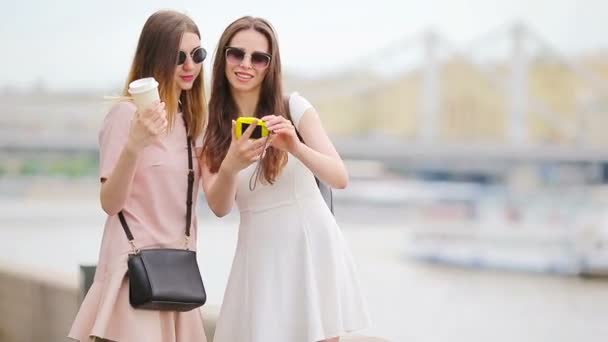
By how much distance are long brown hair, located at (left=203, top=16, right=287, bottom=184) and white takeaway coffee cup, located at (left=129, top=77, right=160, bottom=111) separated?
5.9 inches

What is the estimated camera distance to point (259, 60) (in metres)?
1.18

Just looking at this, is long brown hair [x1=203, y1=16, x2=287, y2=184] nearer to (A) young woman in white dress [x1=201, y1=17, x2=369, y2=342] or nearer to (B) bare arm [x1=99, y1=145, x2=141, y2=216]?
(A) young woman in white dress [x1=201, y1=17, x2=369, y2=342]

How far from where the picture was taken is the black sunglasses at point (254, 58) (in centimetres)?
118

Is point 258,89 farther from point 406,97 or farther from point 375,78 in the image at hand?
point 406,97

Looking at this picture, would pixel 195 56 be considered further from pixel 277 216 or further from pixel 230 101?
pixel 277 216

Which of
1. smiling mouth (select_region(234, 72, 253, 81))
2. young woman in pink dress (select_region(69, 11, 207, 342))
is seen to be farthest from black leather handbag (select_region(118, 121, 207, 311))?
smiling mouth (select_region(234, 72, 253, 81))

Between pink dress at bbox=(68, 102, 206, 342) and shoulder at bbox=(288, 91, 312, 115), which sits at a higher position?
shoulder at bbox=(288, 91, 312, 115)

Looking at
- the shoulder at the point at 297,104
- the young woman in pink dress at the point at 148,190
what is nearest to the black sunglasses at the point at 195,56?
the young woman in pink dress at the point at 148,190

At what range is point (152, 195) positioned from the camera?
1.17m

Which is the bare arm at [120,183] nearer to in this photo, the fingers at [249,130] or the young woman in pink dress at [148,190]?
the young woman in pink dress at [148,190]

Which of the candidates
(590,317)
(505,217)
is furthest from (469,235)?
(590,317)

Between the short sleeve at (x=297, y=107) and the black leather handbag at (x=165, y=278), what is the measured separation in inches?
5.0

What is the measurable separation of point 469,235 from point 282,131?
18949 millimetres

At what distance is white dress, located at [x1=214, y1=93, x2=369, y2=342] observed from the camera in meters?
1.20
